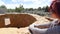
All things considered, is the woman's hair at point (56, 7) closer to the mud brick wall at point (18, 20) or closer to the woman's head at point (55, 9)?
the woman's head at point (55, 9)

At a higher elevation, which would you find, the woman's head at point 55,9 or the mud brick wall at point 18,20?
the woman's head at point 55,9

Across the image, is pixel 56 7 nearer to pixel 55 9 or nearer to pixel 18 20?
pixel 55 9

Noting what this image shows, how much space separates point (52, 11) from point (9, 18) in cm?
1147

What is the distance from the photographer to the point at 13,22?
1267 centimetres

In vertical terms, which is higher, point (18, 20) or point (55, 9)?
point (55, 9)

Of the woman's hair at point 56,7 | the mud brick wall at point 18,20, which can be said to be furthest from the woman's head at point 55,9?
the mud brick wall at point 18,20

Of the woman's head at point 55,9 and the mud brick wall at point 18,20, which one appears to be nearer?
the woman's head at point 55,9

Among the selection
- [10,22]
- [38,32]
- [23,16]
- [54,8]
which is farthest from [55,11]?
[10,22]

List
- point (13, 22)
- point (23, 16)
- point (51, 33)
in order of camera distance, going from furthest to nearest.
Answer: point (13, 22) < point (23, 16) < point (51, 33)

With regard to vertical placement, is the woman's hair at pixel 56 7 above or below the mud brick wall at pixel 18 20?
above

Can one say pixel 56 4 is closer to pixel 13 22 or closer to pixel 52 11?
pixel 52 11

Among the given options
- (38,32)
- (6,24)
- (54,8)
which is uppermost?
(54,8)

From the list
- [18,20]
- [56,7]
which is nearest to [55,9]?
[56,7]

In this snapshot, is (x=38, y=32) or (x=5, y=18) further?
(x=5, y=18)
